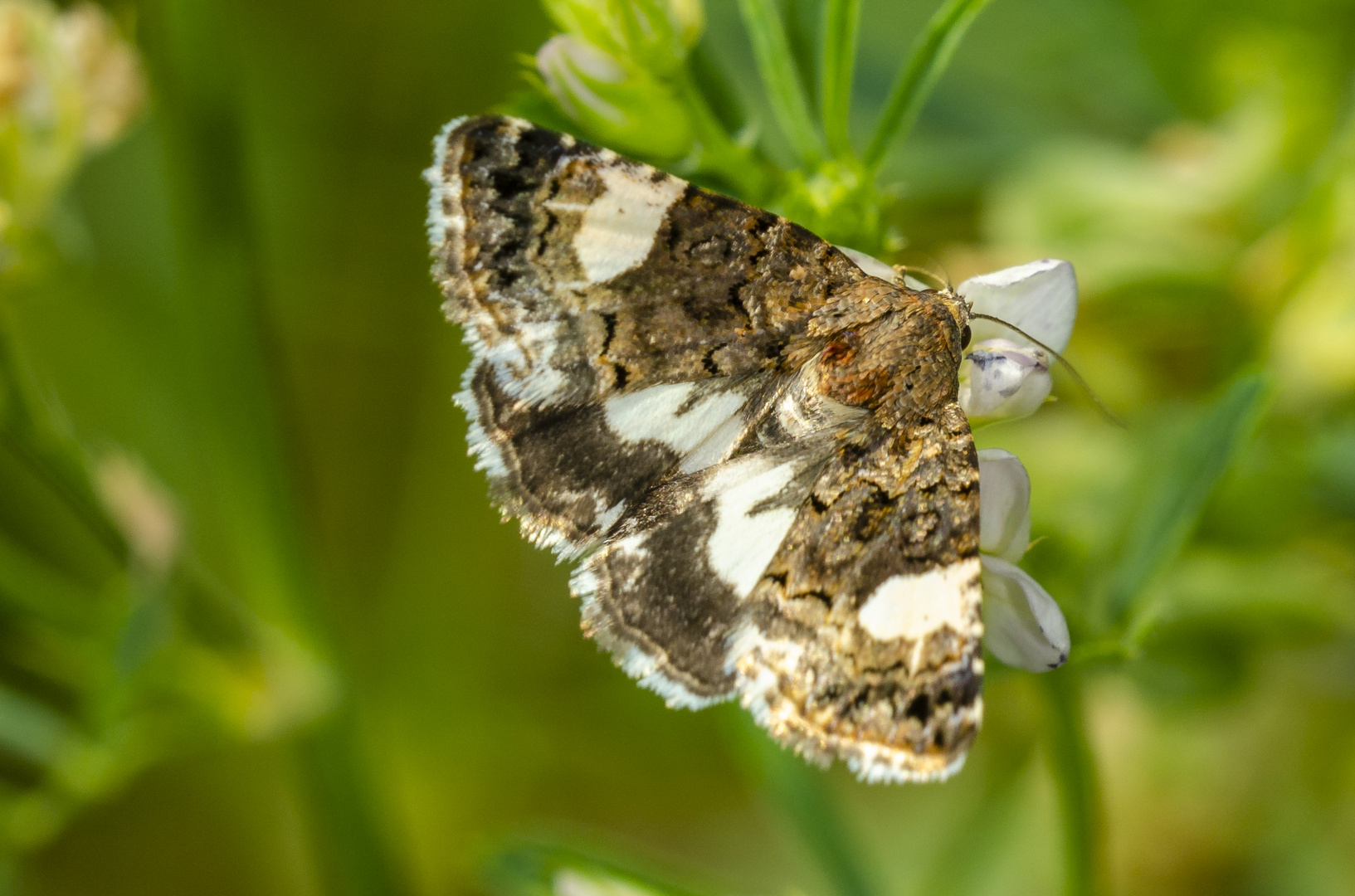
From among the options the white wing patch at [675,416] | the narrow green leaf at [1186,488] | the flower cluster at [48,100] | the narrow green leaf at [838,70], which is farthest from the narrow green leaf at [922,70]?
the flower cluster at [48,100]

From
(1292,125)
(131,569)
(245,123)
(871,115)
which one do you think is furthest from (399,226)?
(1292,125)

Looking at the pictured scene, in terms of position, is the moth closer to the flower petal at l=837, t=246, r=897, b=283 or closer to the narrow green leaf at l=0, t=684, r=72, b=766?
the flower petal at l=837, t=246, r=897, b=283

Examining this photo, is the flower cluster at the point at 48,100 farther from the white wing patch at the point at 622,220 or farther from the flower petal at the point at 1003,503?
the flower petal at the point at 1003,503

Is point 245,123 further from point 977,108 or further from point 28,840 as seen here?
point 977,108

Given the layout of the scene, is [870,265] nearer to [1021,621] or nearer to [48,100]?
[1021,621]

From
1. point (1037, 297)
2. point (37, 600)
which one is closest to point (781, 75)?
point (1037, 297)
